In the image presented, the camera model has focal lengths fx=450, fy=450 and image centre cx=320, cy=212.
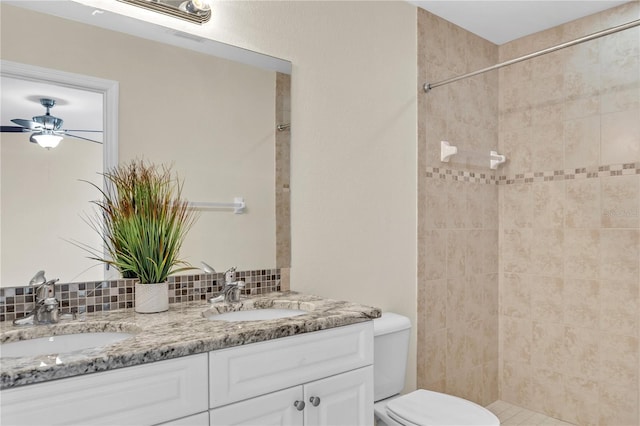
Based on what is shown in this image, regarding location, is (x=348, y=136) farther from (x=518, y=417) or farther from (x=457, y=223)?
(x=518, y=417)

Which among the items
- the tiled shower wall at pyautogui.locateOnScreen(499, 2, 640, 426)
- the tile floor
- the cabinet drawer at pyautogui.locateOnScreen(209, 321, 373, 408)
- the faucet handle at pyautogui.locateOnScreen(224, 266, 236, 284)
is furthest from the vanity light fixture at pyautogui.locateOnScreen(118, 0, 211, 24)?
the tile floor

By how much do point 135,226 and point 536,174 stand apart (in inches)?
93.8

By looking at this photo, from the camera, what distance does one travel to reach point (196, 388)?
114 centimetres

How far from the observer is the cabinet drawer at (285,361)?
46.9 inches

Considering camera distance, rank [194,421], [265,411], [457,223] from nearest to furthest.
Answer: [194,421]
[265,411]
[457,223]

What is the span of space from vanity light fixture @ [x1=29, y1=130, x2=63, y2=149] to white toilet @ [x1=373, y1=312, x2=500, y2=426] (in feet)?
4.56

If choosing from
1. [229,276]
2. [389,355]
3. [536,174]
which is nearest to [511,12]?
[536,174]

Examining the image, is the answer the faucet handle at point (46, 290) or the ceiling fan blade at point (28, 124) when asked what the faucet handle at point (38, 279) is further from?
the ceiling fan blade at point (28, 124)

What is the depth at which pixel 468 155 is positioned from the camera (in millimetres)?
2680

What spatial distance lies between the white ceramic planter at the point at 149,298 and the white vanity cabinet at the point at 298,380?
1.25 feet

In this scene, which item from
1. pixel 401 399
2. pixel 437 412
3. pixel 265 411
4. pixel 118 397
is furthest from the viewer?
pixel 401 399

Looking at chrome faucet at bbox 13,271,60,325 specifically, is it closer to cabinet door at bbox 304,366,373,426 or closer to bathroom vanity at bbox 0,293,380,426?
bathroom vanity at bbox 0,293,380,426

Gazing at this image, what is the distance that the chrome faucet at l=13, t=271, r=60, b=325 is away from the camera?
1.28m

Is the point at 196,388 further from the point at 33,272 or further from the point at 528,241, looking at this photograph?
the point at 528,241
